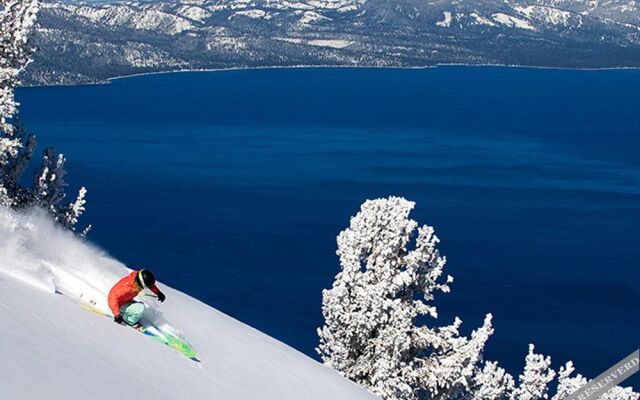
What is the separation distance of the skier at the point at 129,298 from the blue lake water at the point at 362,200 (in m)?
36.1

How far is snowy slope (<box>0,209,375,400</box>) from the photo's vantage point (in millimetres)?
8750

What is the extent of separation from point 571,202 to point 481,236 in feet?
58.1

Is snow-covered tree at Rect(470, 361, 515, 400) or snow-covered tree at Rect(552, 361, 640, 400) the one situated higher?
snow-covered tree at Rect(552, 361, 640, 400)

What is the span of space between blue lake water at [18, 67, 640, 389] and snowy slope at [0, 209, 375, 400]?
33.7 metres

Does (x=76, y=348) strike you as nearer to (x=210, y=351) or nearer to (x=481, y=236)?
(x=210, y=351)

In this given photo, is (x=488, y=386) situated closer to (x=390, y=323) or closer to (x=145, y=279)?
(x=390, y=323)

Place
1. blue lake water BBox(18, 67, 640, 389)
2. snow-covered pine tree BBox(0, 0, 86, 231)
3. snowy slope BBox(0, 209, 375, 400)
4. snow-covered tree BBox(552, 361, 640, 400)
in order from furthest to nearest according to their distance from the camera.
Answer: blue lake water BBox(18, 67, 640, 389) → snow-covered tree BBox(552, 361, 640, 400) → snow-covered pine tree BBox(0, 0, 86, 231) → snowy slope BBox(0, 209, 375, 400)

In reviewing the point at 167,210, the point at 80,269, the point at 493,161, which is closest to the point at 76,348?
the point at 80,269

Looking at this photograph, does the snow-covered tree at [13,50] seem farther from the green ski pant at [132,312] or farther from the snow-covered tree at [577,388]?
the snow-covered tree at [577,388]

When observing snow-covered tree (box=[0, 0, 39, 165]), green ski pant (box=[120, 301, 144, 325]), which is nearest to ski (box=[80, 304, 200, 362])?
green ski pant (box=[120, 301, 144, 325])

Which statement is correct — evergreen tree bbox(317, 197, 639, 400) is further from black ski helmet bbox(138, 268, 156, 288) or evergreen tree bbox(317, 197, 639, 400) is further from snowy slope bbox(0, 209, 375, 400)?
black ski helmet bbox(138, 268, 156, 288)

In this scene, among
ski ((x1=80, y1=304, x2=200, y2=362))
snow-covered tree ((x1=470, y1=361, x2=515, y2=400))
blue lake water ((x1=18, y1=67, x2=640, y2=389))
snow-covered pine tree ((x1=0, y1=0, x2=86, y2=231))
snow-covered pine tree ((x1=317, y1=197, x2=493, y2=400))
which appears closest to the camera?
ski ((x1=80, y1=304, x2=200, y2=362))

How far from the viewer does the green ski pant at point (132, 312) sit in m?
11.5

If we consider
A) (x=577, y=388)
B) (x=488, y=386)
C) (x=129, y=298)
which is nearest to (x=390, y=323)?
(x=488, y=386)
